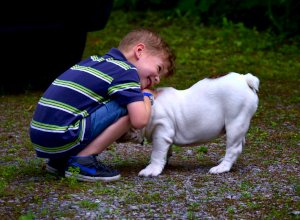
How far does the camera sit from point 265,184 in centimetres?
421

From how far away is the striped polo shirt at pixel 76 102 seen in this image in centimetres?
414

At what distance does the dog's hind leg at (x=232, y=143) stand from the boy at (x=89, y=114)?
0.51 m

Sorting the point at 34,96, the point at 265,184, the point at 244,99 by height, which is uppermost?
the point at 244,99

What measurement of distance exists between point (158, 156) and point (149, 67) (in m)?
0.51

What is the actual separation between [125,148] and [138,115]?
120 cm

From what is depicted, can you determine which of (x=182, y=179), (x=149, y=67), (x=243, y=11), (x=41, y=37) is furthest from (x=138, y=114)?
(x=243, y=11)

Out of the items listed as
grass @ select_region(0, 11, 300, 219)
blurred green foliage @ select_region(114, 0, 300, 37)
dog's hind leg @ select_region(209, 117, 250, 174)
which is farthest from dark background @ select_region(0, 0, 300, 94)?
blurred green foliage @ select_region(114, 0, 300, 37)

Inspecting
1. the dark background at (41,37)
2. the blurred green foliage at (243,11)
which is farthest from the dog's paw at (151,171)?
the blurred green foliage at (243,11)

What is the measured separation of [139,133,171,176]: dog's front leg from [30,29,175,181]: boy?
207mm

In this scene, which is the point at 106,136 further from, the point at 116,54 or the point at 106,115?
the point at 116,54

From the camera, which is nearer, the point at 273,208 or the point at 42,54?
the point at 273,208

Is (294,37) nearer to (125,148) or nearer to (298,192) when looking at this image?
(125,148)

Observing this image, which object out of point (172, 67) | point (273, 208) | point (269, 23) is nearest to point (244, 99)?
point (172, 67)

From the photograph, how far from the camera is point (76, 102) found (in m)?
4.16
